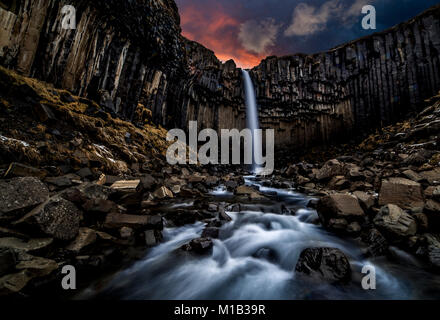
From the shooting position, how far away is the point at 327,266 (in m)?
2.54

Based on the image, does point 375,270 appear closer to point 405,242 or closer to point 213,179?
point 405,242

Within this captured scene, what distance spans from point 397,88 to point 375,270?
2590cm

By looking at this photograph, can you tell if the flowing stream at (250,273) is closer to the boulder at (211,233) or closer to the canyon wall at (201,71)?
the boulder at (211,233)

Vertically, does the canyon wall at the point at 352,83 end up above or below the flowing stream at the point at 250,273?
above

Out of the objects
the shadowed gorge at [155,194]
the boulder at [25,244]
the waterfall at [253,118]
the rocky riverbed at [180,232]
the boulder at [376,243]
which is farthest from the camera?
the waterfall at [253,118]

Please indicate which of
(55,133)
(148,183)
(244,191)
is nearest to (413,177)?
(244,191)

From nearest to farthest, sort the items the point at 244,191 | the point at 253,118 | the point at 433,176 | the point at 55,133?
the point at 433,176 < the point at 55,133 < the point at 244,191 < the point at 253,118

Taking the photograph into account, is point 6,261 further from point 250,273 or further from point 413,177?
point 413,177

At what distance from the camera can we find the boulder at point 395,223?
3.09m

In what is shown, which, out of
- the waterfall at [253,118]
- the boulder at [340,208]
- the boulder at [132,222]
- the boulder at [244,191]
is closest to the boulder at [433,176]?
the boulder at [340,208]

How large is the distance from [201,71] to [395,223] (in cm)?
2363

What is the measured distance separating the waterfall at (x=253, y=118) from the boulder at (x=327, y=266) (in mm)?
21479

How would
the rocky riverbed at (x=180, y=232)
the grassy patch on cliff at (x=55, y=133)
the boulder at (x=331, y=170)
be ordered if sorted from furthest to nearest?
the boulder at (x=331, y=170)
the grassy patch on cliff at (x=55, y=133)
the rocky riverbed at (x=180, y=232)

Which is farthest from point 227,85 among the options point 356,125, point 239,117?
point 356,125
